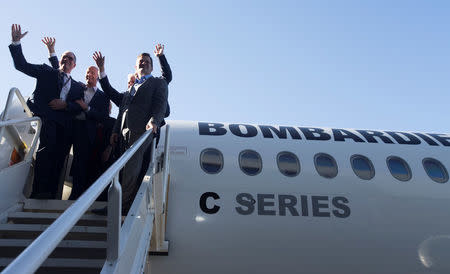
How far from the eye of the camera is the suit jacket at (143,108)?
448 centimetres

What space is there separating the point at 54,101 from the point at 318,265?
477 centimetres

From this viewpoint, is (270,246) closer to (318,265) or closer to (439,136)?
(318,265)

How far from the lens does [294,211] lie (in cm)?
654

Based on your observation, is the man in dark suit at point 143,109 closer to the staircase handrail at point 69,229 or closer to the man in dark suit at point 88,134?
the man in dark suit at point 88,134

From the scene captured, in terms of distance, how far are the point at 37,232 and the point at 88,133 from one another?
1.74 m

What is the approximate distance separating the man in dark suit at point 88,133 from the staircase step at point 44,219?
76 cm

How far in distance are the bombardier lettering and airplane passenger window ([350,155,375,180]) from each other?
1.81 feet

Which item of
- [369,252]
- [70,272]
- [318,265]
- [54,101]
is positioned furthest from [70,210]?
[369,252]

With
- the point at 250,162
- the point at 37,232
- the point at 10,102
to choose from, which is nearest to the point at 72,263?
the point at 37,232

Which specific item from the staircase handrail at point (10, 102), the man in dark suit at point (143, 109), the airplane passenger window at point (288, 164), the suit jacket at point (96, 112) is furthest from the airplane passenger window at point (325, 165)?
the staircase handrail at point (10, 102)

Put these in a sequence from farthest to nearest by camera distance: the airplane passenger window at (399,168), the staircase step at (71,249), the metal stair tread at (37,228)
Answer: the airplane passenger window at (399,168) < the metal stair tread at (37,228) < the staircase step at (71,249)

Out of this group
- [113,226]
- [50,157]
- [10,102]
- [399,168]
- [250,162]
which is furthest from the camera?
[399,168]

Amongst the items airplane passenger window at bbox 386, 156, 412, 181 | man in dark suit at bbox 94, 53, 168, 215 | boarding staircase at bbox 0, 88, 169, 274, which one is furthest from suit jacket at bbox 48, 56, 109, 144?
airplane passenger window at bbox 386, 156, 412, 181

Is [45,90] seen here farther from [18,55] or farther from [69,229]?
[69,229]
